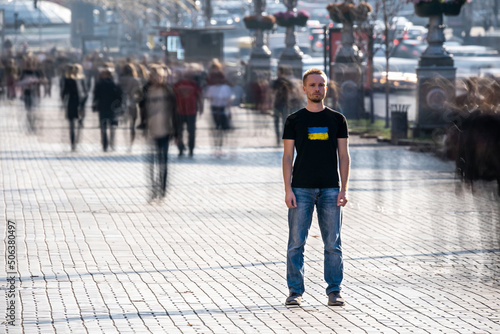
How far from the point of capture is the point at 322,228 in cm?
789

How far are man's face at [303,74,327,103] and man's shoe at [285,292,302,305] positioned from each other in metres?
1.40

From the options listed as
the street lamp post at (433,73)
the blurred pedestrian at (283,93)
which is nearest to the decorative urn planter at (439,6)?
the street lamp post at (433,73)

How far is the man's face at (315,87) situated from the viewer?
25.2 feet

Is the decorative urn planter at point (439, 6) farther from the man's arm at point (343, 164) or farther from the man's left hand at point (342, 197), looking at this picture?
the man's left hand at point (342, 197)

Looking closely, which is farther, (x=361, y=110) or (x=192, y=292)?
(x=361, y=110)

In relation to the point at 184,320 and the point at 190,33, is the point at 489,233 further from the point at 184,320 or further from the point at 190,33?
the point at 190,33

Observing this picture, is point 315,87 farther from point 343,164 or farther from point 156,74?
point 156,74

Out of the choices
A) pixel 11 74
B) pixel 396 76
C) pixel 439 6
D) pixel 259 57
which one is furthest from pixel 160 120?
pixel 396 76

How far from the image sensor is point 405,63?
162 ft

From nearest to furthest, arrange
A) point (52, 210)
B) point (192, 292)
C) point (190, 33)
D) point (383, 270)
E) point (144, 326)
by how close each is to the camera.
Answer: point (144, 326), point (192, 292), point (383, 270), point (52, 210), point (190, 33)

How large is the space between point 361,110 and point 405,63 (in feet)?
66.0

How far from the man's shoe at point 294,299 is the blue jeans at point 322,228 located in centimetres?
3

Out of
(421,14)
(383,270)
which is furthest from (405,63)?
(383,270)

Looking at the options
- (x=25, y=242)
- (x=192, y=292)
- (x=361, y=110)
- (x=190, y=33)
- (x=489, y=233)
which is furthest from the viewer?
(x=190, y=33)
